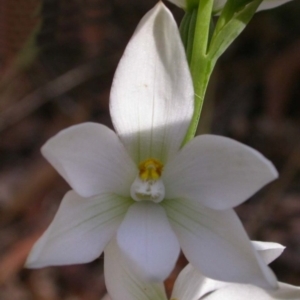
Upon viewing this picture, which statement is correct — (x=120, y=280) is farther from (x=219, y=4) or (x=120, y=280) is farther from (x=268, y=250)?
(x=219, y=4)

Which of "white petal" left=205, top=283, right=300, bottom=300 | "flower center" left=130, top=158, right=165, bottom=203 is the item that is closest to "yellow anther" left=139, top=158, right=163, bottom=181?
"flower center" left=130, top=158, right=165, bottom=203

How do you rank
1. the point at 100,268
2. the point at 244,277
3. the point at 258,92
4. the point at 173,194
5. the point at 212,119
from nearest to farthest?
the point at 244,277, the point at 173,194, the point at 100,268, the point at 212,119, the point at 258,92

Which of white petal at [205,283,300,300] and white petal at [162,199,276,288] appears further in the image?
white petal at [205,283,300,300]

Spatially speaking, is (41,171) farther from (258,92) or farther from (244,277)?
(244,277)

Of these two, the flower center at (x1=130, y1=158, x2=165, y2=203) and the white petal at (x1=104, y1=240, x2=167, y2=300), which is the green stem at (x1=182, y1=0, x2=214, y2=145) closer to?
the flower center at (x1=130, y1=158, x2=165, y2=203)

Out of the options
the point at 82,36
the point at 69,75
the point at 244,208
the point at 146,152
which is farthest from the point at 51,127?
the point at 146,152
